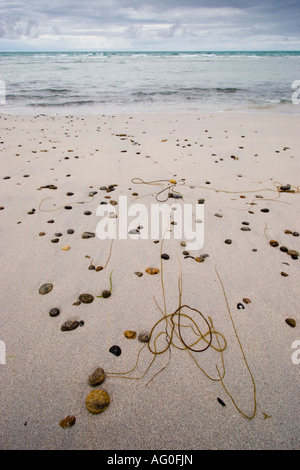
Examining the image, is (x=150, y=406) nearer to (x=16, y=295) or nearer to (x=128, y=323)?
(x=128, y=323)

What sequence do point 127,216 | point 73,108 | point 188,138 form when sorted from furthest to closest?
1. point 73,108
2. point 188,138
3. point 127,216

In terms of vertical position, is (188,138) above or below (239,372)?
above

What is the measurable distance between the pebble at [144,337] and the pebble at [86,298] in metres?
0.69

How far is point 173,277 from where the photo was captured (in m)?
3.03

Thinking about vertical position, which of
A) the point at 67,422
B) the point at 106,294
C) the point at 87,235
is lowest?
the point at 67,422

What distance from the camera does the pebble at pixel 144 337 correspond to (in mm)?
2352

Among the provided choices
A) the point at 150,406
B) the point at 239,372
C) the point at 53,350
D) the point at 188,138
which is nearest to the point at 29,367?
the point at 53,350

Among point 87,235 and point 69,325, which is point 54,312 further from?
point 87,235

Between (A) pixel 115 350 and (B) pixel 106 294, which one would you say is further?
(B) pixel 106 294

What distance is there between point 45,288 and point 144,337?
4.22 feet

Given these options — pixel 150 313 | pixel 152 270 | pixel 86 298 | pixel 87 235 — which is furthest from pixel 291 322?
pixel 87 235

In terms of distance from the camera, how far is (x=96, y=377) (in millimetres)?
2057

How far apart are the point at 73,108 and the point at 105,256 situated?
12.7 metres

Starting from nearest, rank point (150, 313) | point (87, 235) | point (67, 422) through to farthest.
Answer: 1. point (67, 422)
2. point (150, 313)
3. point (87, 235)
